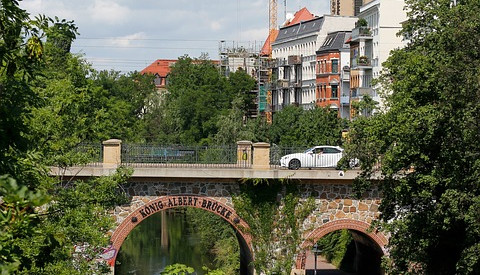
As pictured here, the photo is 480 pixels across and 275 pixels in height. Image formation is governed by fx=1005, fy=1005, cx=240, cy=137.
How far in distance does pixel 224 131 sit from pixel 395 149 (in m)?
49.8

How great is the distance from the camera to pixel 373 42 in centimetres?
7094

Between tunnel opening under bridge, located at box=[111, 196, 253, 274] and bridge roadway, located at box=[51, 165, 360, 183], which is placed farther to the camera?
tunnel opening under bridge, located at box=[111, 196, 253, 274]

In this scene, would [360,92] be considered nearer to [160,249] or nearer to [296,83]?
[160,249]

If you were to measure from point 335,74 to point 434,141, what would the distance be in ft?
176

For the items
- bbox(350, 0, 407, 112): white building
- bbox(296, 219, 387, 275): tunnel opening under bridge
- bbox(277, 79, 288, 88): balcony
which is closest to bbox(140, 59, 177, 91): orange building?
bbox(277, 79, 288, 88): balcony

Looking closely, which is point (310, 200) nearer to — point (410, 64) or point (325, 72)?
point (410, 64)

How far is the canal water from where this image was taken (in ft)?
175

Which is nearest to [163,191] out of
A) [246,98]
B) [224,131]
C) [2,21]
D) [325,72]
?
[2,21]

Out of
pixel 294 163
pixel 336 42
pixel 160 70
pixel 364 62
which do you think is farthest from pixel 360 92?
pixel 160 70

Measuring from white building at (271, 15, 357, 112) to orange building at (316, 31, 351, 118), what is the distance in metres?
2.58

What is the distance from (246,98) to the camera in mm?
99062

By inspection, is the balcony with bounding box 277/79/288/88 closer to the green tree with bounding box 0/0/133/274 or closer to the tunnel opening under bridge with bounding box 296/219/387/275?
the tunnel opening under bridge with bounding box 296/219/387/275

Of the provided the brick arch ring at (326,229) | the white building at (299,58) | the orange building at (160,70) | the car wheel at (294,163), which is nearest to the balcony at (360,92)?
the white building at (299,58)

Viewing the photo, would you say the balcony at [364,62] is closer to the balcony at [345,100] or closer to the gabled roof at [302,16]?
the balcony at [345,100]
